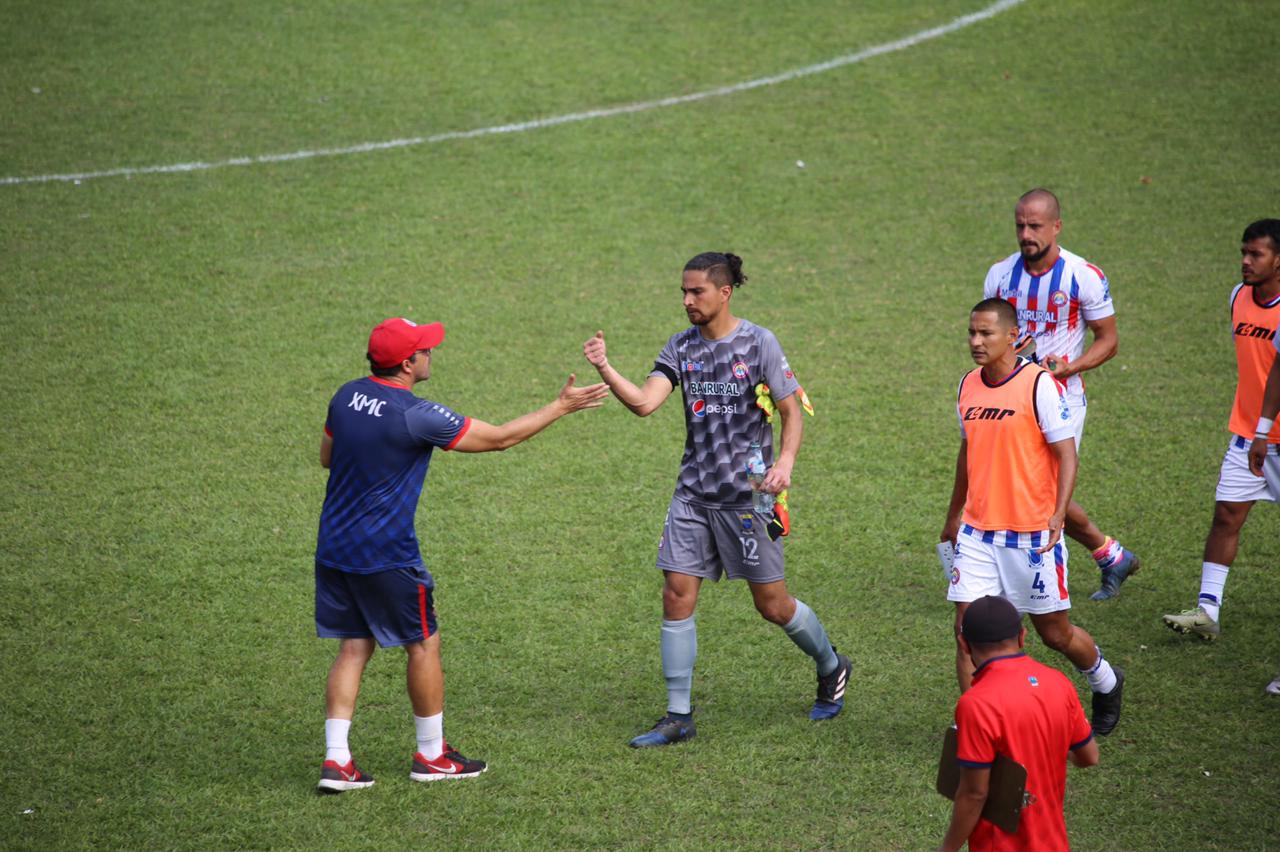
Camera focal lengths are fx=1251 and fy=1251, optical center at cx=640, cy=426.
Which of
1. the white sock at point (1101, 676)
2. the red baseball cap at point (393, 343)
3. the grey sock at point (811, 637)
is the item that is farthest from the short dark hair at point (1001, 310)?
the red baseball cap at point (393, 343)

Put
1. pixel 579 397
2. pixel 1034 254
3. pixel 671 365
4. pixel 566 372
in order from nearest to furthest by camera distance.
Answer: pixel 579 397 → pixel 671 365 → pixel 1034 254 → pixel 566 372

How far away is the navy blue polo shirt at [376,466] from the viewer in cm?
559

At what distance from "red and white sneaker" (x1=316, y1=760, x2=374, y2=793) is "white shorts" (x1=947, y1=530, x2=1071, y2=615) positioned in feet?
9.43

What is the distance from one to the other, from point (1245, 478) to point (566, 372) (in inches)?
224

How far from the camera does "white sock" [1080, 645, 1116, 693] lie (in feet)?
19.6

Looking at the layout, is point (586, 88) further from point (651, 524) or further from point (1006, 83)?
point (651, 524)

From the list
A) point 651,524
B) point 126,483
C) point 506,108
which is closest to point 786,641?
point 651,524

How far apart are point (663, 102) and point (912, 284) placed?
216 inches

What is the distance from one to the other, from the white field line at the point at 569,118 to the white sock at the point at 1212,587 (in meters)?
10.8

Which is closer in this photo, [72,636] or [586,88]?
[72,636]

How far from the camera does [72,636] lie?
7137 mm

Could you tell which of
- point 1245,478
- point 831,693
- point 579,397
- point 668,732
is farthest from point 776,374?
point 1245,478

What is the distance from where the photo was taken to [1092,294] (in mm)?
6961

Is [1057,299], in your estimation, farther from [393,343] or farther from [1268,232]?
[393,343]
